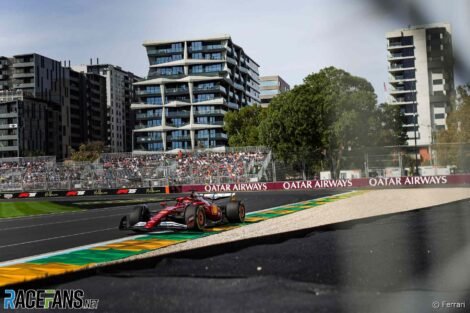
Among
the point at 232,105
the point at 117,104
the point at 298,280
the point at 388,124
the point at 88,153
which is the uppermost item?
the point at 117,104

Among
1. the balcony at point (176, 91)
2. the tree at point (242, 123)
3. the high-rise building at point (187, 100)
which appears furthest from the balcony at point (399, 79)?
the balcony at point (176, 91)

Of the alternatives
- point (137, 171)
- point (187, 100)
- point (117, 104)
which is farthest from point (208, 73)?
point (117, 104)

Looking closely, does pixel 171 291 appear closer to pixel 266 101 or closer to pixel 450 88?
pixel 450 88

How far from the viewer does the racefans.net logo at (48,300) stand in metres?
5.68

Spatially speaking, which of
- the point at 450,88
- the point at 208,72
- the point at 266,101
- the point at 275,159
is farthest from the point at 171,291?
the point at 266,101

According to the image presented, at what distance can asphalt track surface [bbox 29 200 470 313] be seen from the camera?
456 centimetres

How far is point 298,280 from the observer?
5.89 meters

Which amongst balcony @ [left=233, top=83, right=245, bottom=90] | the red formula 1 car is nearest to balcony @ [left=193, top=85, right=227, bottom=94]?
balcony @ [left=233, top=83, right=245, bottom=90]

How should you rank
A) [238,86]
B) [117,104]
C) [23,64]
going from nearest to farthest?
[238,86], [23,64], [117,104]

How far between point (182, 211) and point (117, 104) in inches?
Result: 5424

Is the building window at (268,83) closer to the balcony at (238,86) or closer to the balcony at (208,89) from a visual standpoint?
the balcony at (238,86)

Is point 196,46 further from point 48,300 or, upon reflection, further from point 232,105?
point 48,300

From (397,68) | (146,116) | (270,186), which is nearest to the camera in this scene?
(397,68)

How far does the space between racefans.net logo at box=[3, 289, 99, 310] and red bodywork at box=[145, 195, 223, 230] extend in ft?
22.6
